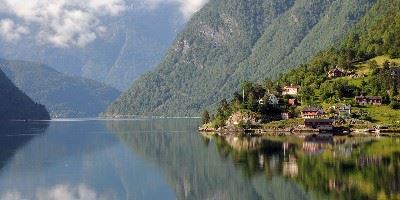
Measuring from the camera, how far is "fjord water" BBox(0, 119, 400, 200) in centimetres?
9200

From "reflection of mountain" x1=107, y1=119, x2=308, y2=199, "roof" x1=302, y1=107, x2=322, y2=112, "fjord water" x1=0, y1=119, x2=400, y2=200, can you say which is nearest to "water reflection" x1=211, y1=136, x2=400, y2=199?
"fjord water" x1=0, y1=119, x2=400, y2=200

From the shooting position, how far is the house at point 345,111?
191 meters

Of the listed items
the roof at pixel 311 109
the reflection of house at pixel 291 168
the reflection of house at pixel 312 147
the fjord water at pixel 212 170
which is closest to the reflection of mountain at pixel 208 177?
the fjord water at pixel 212 170

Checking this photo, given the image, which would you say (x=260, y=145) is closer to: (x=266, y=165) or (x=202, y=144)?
(x=202, y=144)

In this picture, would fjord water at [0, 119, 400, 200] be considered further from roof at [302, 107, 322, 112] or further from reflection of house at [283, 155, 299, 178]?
roof at [302, 107, 322, 112]

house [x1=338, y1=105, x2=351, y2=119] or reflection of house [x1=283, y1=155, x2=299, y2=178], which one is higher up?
house [x1=338, y1=105, x2=351, y2=119]

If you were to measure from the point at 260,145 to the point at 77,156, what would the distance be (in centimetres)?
3588

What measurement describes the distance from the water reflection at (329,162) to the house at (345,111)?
85.0 ft

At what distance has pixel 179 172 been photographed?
117 metres

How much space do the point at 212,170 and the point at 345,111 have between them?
86.1m

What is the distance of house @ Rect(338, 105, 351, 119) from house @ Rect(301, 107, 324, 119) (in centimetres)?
471

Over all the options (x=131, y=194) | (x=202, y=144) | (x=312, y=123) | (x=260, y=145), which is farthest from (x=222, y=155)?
(x=312, y=123)

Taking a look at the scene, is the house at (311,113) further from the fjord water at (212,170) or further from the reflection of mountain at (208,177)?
the reflection of mountain at (208,177)

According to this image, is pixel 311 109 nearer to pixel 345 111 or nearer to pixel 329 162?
pixel 345 111
